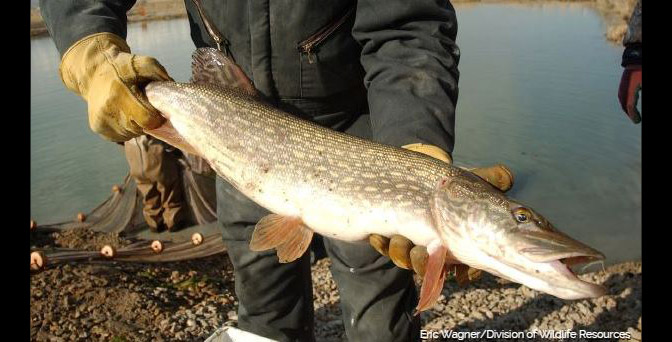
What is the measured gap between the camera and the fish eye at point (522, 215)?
1818 millimetres

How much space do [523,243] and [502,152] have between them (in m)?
7.04

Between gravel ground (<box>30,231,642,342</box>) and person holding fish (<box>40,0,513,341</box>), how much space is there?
1.20 metres

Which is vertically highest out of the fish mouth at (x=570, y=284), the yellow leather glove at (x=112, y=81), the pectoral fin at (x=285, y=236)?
the yellow leather glove at (x=112, y=81)

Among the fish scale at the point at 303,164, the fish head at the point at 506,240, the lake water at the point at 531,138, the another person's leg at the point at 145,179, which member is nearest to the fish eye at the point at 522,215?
the fish head at the point at 506,240

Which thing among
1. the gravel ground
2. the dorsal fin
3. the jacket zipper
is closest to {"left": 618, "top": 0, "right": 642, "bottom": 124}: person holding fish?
the gravel ground

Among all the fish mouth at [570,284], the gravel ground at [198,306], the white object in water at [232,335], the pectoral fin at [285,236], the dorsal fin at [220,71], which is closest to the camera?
the fish mouth at [570,284]

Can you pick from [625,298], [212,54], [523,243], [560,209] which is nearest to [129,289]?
[212,54]

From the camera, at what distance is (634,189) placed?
23.1 ft

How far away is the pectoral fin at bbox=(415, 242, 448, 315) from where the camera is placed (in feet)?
6.02

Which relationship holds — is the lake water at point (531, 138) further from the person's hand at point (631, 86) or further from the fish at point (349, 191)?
Answer: the fish at point (349, 191)

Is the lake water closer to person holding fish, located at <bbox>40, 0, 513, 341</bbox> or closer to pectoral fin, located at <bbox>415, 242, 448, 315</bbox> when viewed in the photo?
person holding fish, located at <bbox>40, 0, 513, 341</bbox>

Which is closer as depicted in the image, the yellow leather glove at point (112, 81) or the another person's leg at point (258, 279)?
the yellow leather glove at point (112, 81)

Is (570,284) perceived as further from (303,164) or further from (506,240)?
(303,164)

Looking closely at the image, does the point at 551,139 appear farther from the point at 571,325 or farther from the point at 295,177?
the point at 295,177
